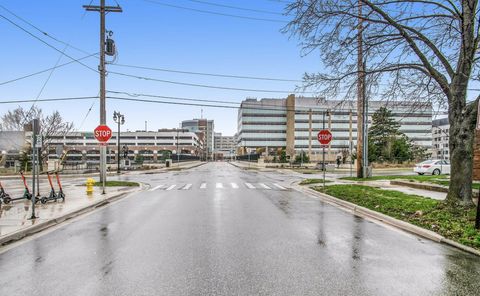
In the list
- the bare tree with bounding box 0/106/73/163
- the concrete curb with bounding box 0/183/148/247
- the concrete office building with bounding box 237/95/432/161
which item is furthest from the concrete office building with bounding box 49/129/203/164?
the concrete curb with bounding box 0/183/148/247

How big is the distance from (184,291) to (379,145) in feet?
211

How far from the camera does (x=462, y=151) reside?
31.9 feet

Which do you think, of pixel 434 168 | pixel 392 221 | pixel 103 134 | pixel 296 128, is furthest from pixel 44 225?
pixel 296 128

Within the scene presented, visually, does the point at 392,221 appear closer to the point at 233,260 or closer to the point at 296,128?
the point at 233,260

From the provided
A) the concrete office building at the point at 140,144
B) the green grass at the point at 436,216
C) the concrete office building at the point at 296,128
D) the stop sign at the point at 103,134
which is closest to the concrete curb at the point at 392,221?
the green grass at the point at 436,216

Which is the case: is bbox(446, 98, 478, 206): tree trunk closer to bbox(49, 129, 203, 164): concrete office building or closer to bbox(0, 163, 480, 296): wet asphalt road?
bbox(0, 163, 480, 296): wet asphalt road

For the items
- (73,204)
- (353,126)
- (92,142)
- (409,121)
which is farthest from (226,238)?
(92,142)

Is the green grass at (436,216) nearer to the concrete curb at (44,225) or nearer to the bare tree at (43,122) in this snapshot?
the concrete curb at (44,225)

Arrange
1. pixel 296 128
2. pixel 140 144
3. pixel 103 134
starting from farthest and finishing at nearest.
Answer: pixel 140 144, pixel 296 128, pixel 103 134

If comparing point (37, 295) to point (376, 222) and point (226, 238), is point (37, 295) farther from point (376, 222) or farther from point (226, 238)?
point (376, 222)

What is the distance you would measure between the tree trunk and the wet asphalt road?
3199 millimetres

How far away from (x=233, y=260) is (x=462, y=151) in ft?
27.0

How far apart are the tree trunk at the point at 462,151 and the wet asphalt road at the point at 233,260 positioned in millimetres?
3199

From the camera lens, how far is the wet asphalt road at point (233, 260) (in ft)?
14.4
